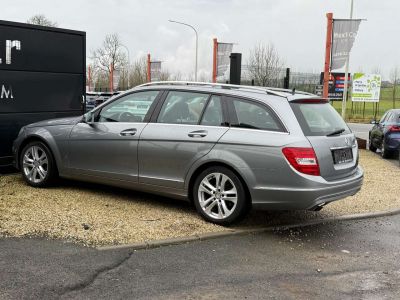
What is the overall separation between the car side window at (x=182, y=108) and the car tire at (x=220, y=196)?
71cm

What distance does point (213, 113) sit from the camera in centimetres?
588

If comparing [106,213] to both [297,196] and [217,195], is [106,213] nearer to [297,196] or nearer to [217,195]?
[217,195]

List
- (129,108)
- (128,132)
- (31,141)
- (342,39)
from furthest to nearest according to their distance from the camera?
(342,39) < (31,141) < (129,108) < (128,132)

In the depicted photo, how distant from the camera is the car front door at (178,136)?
579cm

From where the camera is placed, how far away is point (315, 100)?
597 centimetres

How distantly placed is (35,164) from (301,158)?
4.01 metres

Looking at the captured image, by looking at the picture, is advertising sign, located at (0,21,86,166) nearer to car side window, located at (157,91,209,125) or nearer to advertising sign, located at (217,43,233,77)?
car side window, located at (157,91,209,125)

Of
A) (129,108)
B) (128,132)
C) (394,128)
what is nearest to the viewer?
(128,132)

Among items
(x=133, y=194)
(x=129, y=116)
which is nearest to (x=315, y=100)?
(x=129, y=116)

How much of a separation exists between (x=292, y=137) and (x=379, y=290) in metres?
1.80

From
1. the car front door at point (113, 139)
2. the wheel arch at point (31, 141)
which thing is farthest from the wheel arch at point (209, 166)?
the wheel arch at point (31, 141)

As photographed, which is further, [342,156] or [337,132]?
[337,132]

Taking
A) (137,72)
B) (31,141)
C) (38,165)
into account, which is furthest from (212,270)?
(137,72)

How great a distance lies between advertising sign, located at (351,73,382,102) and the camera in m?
35.0
